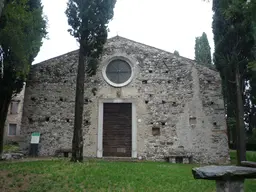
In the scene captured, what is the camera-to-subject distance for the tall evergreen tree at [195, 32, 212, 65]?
26195 mm

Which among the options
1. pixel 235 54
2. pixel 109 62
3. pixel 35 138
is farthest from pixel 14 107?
pixel 235 54

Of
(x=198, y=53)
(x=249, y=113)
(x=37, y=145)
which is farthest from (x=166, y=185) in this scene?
(x=198, y=53)

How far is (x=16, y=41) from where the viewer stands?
8773 mm

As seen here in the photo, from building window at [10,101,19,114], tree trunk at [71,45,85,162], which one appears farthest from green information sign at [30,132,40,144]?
building window at [10,101,19,114]

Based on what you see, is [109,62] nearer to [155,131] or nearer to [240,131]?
[155,131]

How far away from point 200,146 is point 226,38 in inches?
207

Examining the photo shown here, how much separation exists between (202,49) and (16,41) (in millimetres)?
Answer: 21848

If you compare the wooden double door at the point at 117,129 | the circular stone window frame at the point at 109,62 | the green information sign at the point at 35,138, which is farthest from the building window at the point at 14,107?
the wooden double door at the point at 117,129

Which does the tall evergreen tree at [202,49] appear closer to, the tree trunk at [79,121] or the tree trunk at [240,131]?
the tree trunk at [240,131]

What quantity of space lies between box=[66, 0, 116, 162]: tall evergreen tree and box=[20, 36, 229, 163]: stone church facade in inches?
119

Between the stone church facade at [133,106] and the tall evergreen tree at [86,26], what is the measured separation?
301cm

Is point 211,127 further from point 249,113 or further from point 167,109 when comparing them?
point 249,113

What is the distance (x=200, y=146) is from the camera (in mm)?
12562

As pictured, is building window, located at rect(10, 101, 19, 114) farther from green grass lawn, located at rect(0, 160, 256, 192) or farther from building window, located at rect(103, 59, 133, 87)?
green grass lawn, located at rect(0, 160, 256, 192)
